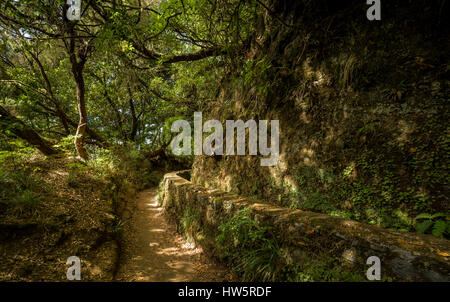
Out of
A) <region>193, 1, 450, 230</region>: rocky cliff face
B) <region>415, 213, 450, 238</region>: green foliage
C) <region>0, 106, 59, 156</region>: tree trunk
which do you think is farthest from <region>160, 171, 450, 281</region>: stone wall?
<region>0, 106, 59, 156</region>: tree trunk

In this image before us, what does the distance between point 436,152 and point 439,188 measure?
0.43 m

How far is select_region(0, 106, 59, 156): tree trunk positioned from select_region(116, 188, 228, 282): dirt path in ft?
10.5

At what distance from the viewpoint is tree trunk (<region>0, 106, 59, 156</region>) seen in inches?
157

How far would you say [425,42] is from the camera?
2.42 m

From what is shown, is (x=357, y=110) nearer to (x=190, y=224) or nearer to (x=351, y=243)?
(x=351, y=243)

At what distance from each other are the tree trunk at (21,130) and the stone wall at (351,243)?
5102mm

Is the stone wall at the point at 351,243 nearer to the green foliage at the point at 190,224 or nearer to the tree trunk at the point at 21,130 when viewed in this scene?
the green foliage at the point at 190,224

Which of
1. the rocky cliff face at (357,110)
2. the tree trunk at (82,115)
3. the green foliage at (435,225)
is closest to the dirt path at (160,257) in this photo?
the rocky cliff face at (357,110)

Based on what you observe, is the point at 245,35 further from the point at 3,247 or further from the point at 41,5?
the point at 3,247

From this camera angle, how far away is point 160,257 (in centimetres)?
381

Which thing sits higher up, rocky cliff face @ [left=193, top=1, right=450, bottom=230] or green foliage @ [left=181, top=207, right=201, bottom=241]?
rocky cliff face @ [left=193, top=1, right=450, bottom=230]

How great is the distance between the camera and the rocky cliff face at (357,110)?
2246 mm

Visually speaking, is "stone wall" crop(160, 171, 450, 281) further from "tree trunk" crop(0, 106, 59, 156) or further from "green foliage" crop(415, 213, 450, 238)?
"tree trunk" crop(0, 106, 59, 156)
